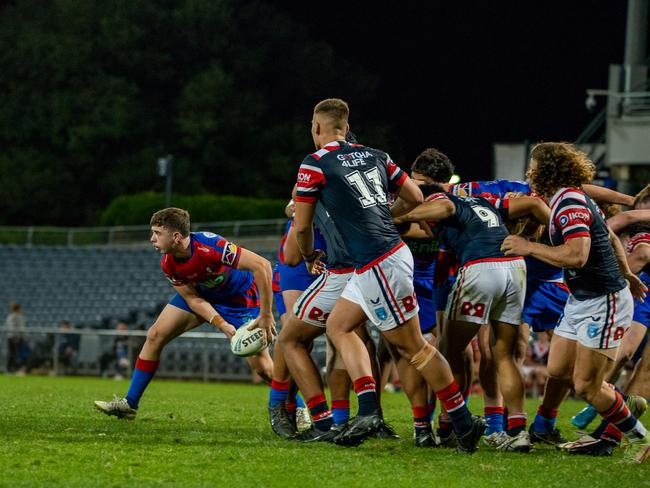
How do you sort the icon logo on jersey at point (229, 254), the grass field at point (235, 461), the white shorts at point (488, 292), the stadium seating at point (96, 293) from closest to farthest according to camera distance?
the grass field at point (235, 461)
the white shorts at point (488, 292)
the icon logo on jersey at point (229, 254)
the stadium seating at point (96, 293)

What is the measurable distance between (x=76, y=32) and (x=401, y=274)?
48.2 m

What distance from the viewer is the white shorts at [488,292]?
791 cm

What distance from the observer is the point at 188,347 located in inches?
896

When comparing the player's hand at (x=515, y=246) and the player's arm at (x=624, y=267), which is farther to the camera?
the player's arm at (x=624, y=267)

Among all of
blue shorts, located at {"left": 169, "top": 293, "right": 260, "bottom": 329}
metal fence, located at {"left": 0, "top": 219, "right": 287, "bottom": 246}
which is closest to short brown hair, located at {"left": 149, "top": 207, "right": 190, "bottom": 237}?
blue shorts, located at {"left": 169, "top": 293, "right": 260, "bottom": 329}

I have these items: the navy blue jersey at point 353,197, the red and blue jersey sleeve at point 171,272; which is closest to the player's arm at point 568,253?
the navy blue jersey at point 353,197

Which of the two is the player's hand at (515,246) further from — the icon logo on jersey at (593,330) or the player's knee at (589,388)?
the player's knee at (589,388)

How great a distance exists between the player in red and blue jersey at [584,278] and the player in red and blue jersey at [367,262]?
2.51 feet

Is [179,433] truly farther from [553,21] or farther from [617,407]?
[553,21]

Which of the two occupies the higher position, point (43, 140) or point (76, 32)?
point (76, 32)

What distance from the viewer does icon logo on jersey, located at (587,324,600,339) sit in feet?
24.0

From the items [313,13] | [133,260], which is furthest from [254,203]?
[313,13]

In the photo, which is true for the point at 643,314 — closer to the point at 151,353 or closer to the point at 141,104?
the point at 151,353

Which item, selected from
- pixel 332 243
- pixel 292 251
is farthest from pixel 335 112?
pixel 292 251
